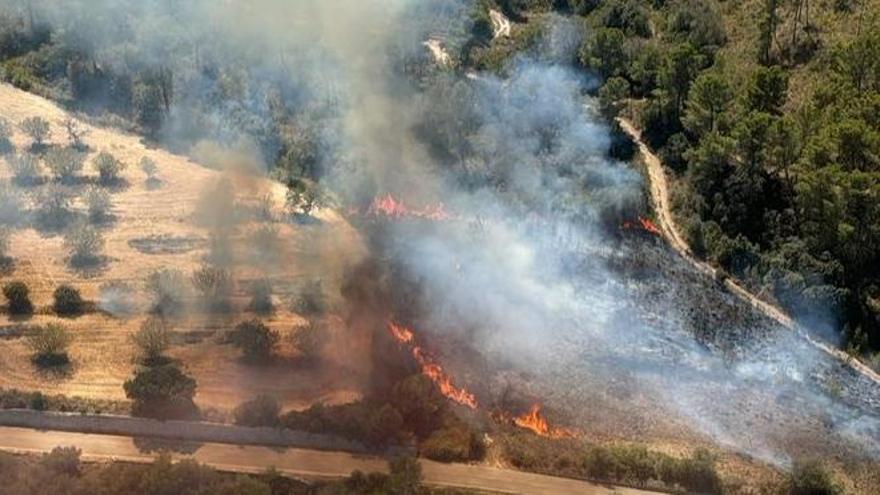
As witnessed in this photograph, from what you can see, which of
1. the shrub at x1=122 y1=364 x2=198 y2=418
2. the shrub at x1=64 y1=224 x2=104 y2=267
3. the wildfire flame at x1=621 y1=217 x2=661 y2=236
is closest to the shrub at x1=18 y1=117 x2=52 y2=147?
the shrub at x1=64 y1=224 x2=104 y2=267

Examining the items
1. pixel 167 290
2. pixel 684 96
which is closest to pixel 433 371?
pixel 167 290

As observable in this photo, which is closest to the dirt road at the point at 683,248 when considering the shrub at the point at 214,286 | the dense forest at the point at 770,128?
the dense forest at the point at 770,128

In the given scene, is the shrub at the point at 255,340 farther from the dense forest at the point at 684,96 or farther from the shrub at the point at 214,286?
the dense forest at the point at 684,96

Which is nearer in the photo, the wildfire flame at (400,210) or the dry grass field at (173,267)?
the dry grass field at (173,267)

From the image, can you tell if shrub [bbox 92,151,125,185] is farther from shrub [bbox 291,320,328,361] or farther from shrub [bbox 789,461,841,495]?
shrub [bbox 789,461,841,495]

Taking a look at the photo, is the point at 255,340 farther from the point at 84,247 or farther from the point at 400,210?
the point at 400,210
